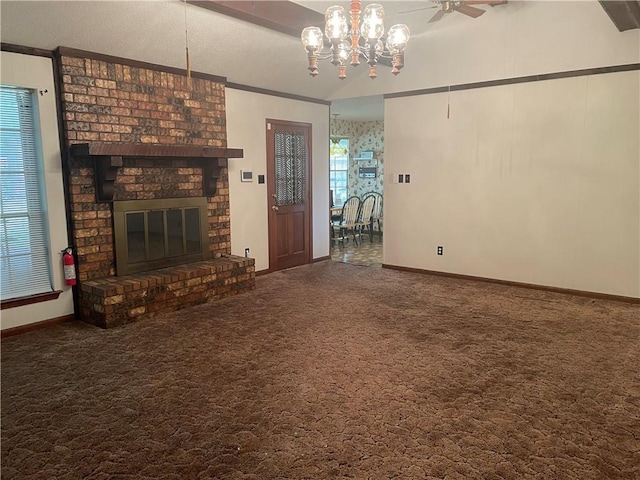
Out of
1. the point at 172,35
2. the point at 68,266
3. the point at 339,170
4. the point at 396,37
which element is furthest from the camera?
the point at 339,170

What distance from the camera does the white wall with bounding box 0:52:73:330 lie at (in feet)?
12.5

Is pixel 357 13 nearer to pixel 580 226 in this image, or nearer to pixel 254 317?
pixel 254 317

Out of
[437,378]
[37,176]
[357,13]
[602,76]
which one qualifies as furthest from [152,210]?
[602,76]

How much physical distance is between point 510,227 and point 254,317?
318 centimetres

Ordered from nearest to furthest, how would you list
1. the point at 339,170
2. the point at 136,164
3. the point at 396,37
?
the point at 396,37 → the point at 136,164 → the point at 339,170

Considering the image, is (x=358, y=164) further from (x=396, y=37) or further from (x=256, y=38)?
(x=396, y=37)

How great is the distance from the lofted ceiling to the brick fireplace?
0.73 ft

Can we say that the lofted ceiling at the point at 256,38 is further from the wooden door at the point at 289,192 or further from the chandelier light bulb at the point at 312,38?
the chandelier light bulb at the point at 312,38

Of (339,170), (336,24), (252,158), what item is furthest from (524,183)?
(339,170)

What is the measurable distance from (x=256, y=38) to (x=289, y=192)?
2.25 m

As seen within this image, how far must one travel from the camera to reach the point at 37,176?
4.09 meters

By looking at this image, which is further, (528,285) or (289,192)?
(289,192)

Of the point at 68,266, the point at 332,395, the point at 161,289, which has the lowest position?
the point at 332,395

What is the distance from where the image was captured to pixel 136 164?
4617 mm
